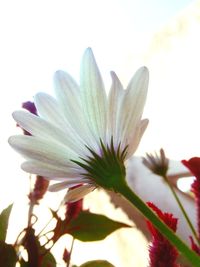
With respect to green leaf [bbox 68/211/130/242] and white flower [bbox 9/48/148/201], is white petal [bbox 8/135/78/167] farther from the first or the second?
green leaf [bbox 68/211/130/242]

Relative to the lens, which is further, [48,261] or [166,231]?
[48,261]

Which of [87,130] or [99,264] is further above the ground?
[87,130]

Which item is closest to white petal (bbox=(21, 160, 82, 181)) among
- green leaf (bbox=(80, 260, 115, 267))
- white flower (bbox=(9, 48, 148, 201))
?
white flower (bbox=(9, 48, 148, 201))

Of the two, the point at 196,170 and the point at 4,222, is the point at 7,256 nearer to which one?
the point at 4,222

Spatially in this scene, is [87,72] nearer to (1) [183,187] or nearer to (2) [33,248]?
(2) [33,248]

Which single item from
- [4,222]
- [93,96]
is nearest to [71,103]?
[93,96]

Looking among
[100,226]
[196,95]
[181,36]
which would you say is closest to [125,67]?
[181,36]

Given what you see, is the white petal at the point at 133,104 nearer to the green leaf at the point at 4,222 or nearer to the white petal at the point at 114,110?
the white petal at the point at 114,110
